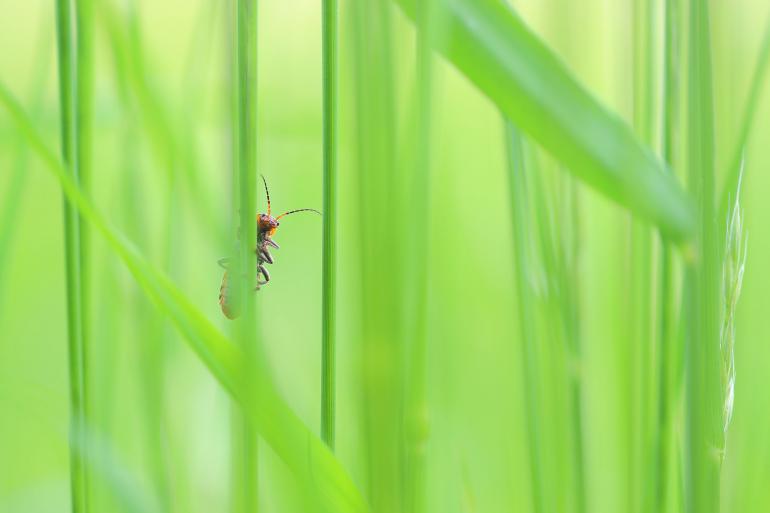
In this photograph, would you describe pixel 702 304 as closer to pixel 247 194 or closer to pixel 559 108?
pixel 559 108

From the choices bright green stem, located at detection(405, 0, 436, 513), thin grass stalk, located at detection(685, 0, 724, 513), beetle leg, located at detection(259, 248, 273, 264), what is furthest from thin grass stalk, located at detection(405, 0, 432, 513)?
beetle leg, located at detection(259, 248, 273, 264)

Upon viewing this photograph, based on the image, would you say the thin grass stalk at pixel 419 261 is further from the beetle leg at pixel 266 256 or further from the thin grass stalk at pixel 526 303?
the beetle leg at pixel 266 256

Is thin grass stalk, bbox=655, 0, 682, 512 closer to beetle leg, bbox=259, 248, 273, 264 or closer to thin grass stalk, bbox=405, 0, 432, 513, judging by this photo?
thin grass stalk, bbox=405, 0, 432, 513

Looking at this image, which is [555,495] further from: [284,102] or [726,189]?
[284,102]

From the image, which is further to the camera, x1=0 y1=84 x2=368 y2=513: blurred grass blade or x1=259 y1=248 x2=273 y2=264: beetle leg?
x1=259 y1=248 x2=273 y2=264: beetle leg

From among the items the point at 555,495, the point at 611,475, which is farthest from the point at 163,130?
the point at 611,475
